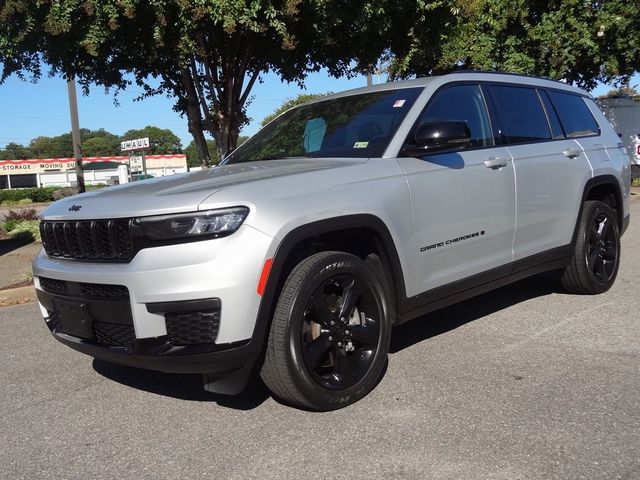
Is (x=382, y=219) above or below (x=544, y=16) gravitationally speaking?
below

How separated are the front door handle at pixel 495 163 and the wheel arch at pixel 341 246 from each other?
116cm

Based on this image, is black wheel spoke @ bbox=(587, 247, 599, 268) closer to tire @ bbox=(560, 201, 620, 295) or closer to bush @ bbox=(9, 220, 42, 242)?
tire @ bbox=(560, 201, 620, 295)

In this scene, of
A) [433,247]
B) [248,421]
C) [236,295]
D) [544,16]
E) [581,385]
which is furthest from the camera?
[544,16]

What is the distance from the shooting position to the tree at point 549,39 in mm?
13688

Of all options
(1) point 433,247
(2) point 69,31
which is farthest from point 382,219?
(2) point 69,31

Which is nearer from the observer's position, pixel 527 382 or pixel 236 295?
pixel 236 295

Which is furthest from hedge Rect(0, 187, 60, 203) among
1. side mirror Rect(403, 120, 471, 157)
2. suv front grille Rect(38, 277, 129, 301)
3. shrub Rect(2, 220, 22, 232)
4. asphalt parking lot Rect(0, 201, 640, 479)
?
side mirror Rect(403, 120, 471, 157)

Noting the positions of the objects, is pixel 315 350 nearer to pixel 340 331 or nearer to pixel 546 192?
pixel 340 331

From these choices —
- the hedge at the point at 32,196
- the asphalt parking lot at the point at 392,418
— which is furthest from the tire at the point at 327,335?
the hedge at the point at 32,196

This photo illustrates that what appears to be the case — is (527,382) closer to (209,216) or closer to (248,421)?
(248,421)

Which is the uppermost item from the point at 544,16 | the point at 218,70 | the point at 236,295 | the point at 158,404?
the point at 544,16

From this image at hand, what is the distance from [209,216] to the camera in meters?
2.93

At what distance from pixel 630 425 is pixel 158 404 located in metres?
2.59

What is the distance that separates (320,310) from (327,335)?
153 mm
